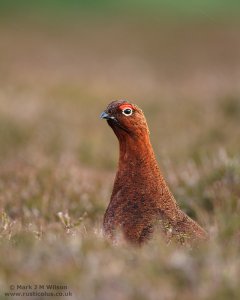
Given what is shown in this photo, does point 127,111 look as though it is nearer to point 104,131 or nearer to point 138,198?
Answer: point 138,198

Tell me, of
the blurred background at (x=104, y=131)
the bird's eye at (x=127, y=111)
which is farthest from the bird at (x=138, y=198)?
the blurred background at (x=104, y=131)

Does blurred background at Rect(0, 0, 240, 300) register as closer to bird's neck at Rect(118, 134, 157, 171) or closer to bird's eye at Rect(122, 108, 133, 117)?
bird's neck at Rect(118, 134, 157, 171)

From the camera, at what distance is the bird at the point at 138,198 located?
5.56 metres

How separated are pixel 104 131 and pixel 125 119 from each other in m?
9.67

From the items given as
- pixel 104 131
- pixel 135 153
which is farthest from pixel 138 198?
pixel 104 131

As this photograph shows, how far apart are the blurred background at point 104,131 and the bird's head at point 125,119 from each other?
2.58 feet

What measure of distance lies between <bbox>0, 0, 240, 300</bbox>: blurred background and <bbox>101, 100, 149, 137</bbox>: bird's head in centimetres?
79

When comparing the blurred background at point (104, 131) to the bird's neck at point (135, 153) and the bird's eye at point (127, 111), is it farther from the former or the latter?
the bird's eye at point (127, 111)

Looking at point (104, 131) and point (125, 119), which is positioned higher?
point (104, 131)

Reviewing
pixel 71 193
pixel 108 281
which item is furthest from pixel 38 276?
pixel 71 193

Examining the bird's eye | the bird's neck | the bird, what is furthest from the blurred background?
the bird's eye

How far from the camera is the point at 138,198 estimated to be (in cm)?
579

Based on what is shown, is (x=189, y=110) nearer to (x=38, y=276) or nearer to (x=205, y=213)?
(x=205, y=213)

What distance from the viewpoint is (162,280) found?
3912mm
